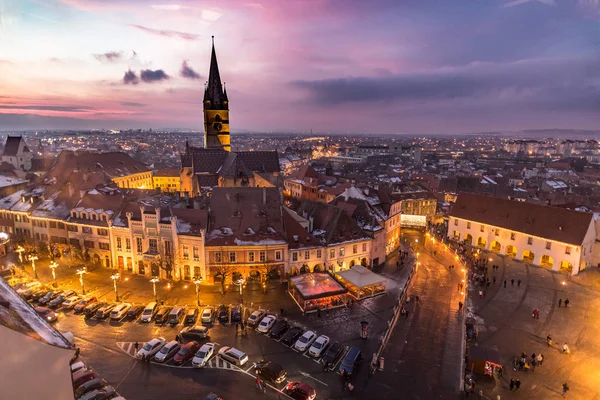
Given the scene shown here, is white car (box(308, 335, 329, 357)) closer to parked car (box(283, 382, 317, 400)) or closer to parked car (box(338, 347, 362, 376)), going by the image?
parked car (box(338, 347, 362, 376))

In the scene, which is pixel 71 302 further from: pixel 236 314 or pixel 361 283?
pixel 361 283

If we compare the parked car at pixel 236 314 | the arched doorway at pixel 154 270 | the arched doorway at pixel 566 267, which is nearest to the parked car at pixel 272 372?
the parked car at pixel 236 314

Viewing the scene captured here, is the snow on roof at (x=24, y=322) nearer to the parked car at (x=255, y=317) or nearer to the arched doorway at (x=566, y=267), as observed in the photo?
the parked car at (x=255, y=317)

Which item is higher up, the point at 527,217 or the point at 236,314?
the point at 527,217

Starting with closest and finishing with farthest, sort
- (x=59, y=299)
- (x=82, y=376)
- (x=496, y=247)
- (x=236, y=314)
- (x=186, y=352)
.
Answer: (x=82, y=376) → (x=186, y=352) → (x=236, y=314) → (x=59, y=299) → (x=496, y=247)

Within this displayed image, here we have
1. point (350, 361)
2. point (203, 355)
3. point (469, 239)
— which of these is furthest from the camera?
point (469, 239)

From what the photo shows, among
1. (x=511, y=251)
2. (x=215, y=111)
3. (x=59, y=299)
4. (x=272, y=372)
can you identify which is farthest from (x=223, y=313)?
(x=215, y=111)

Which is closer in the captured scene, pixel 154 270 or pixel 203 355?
pixel 203 355

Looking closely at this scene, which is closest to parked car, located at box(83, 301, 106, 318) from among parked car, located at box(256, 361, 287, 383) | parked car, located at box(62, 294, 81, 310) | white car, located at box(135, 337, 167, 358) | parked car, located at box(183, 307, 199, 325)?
parked car, located at box(62, 294, 81, 310)
